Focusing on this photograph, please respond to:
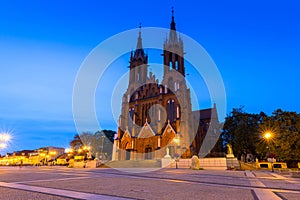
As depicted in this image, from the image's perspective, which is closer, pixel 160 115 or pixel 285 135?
pixel 285 135

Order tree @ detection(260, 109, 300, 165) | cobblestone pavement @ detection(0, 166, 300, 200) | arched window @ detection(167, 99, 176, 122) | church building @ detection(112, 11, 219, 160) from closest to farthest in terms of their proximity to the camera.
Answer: cobblestone pavement @ detection(0, 166, 300, 200) < tree @ detection(260, 109, 300, 165) < church building @ detection(112, 11, 219, 160) < arched window @ detection(167, 99, 176, 122)

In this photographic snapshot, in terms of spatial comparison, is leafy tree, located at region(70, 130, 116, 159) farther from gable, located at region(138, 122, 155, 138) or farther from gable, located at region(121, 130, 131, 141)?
gable, located at region(138, 122, 155, 138)

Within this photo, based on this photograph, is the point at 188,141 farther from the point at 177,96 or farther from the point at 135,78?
the point at 135,78

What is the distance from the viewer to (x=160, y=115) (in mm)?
43469

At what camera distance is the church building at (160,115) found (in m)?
40.2

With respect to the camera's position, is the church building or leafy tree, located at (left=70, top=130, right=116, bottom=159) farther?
leafy tree, located at (left=70, top=130, right=116, bottom=159)

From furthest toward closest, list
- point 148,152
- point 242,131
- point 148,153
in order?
point 148,152, point 148,153, point 242,131

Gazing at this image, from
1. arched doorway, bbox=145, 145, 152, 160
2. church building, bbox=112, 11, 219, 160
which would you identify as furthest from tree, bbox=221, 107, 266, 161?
arched doorway, bbox=145, 145, 152, 160

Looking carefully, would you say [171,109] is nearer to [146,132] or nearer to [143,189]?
[146,132]

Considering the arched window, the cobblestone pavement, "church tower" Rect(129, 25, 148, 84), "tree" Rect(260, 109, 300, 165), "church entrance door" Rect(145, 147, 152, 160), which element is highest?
"church tower" Rect(129, 25, 148, 84)

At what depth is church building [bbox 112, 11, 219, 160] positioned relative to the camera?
40.2 m

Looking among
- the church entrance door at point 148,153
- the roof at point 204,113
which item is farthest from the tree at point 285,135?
the roof at point 204,113

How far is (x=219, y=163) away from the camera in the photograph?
23797mm

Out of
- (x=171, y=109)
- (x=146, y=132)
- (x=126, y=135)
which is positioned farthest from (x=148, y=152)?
(x=171, y=109)
